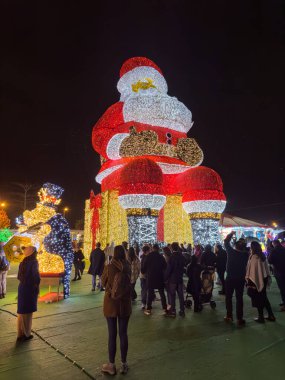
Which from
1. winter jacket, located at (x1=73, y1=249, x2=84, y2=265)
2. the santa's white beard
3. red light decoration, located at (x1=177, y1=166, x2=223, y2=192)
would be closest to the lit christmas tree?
the santa's white beard

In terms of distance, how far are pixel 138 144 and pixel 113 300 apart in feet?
40.5

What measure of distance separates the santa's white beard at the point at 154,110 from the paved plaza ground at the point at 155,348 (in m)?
12.1

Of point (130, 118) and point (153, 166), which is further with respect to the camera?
point (130, 118)

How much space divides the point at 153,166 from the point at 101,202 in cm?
440

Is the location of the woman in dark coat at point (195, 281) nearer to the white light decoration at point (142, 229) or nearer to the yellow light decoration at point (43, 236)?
the yellow light decoration at point (43, 236)

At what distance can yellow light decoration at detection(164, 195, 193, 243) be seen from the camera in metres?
16.4

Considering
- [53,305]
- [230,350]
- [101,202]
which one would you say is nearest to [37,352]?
[230,350]

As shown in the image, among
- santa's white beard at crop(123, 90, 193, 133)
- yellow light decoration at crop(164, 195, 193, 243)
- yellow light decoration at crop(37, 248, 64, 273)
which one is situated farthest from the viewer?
santa's white beard at crop(123, 90, 193, 133)

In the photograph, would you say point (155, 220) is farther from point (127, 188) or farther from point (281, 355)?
point (281, 355)

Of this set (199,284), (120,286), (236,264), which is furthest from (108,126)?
(120,286)

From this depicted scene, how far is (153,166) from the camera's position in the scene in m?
14.0

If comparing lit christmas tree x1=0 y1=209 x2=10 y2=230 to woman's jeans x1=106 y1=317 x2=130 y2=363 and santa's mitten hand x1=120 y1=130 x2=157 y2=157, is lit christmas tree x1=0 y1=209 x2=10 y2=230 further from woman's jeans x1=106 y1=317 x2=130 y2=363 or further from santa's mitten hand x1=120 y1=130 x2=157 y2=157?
woman's jeans x1=106 y1=317 x2=130 y2=363

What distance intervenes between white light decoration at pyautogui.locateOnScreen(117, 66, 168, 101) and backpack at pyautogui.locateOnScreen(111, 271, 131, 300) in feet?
52.1

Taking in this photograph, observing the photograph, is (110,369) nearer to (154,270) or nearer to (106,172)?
(154,270)
